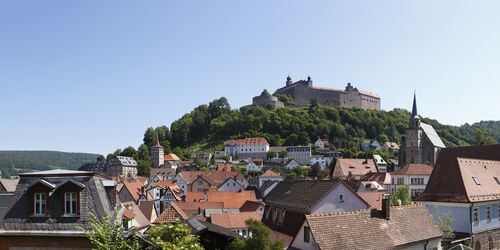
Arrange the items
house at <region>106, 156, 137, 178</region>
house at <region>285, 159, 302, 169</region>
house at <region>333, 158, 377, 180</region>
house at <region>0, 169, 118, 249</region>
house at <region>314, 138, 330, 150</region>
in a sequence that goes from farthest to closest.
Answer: house at <region>314, 138, 330, 150</region> < house at <region>106, 156, 137, 178</region> < house at <region>285, 159, 302, 169</region> < house at <region>333, 158, 377, 180</region> < house at <region>0, 169, 118, 249</region>

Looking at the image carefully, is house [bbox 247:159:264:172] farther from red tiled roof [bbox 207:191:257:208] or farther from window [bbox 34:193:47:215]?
window [bbox 34:193:47:215]

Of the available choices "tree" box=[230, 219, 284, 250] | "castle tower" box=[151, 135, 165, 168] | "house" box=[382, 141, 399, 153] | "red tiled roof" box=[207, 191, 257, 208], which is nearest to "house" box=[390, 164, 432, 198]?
"red tiled roof" box=[207, 191, 257, 208]

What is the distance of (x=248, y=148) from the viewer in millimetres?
158500

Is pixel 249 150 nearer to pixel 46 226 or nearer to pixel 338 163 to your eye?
pixel 338 163

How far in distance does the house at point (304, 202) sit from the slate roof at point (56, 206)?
42.2 feet

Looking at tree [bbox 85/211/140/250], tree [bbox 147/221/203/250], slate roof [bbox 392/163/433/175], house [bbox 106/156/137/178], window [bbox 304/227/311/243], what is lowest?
house [bbox 106/156/137/178]

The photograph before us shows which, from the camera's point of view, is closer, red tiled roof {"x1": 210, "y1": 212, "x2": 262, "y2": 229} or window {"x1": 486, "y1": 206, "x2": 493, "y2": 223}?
window {"x1": 486, "y1": 206, "x2": 493, "y2": 223}

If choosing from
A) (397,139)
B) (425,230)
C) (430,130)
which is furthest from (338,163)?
(397,139)

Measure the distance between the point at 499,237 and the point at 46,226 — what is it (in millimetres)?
26127

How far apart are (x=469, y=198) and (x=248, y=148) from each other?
133 meters

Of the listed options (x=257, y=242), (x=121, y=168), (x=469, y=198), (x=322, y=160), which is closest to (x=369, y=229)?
(x=257, y=242)

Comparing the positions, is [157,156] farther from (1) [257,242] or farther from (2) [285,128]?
(1) [257,242]

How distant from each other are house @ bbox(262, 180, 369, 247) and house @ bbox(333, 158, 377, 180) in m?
54.5

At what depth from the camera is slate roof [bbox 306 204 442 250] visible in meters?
18.4
